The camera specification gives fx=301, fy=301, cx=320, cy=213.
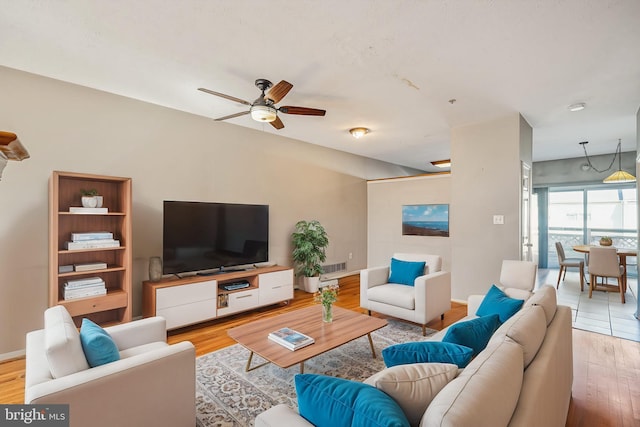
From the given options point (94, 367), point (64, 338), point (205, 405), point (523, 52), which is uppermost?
point (523, 52)

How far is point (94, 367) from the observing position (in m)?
1.57

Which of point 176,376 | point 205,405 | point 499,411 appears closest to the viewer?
point 499,411

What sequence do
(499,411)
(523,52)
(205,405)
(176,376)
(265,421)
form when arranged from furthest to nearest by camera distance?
(523,52) < (205,405) < (176,376) < (265,421) < (499,411)

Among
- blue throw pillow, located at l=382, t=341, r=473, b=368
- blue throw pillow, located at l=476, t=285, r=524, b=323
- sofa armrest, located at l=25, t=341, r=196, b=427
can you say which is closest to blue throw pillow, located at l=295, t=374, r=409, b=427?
blue throw pillow, located at l=382, t=341, r=473, b=368

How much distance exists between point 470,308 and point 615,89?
111 inches

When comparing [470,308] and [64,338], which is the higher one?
[64,338]

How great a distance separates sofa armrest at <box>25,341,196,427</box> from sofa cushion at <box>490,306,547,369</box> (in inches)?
66.3

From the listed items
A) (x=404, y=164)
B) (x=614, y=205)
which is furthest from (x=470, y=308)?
(x=614, y=205)

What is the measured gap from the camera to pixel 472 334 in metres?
1.61

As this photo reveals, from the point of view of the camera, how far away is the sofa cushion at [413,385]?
102cm

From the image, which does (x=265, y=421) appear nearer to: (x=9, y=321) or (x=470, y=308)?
(x=470, y=308)

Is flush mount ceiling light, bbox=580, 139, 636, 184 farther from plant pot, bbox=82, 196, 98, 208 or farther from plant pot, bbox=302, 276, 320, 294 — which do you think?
plant pot, bbox=82, 196, 98, 208

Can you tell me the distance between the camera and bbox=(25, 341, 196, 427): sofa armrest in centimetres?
138

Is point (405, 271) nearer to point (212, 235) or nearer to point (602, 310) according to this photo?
point (212, 235)
